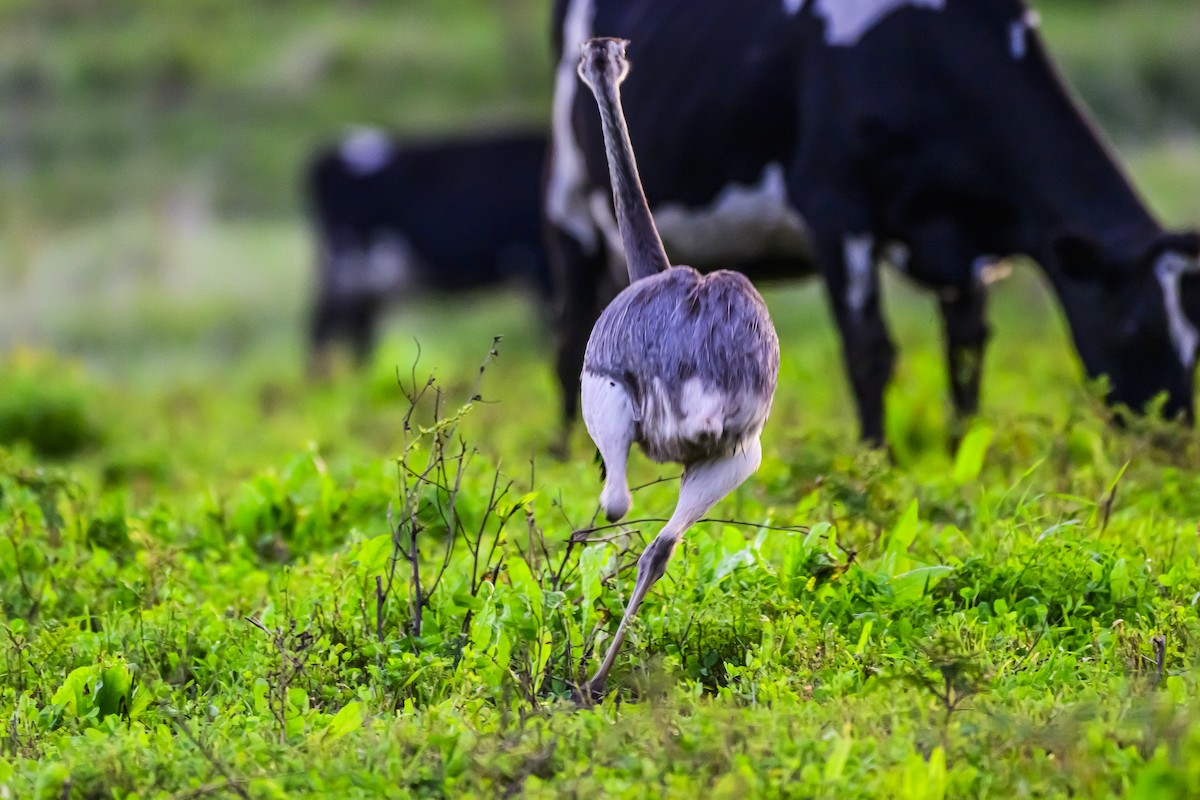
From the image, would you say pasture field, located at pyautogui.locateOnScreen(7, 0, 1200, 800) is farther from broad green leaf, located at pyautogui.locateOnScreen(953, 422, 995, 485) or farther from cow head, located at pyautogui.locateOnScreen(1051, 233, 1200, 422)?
cow head, located at pyautogui.locateOnScreen(1051, 233, 1200, 422)

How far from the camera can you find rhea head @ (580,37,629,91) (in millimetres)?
3320

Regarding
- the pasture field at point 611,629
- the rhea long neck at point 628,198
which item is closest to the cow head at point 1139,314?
the pasture field at point 611,629

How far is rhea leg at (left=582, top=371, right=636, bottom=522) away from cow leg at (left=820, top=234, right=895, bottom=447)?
109 inches

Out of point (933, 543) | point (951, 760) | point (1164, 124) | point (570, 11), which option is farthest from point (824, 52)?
point (1164, 124)

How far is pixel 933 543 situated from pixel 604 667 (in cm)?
125

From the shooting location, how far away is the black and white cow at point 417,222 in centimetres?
1451

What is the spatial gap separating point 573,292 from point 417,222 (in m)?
8.06

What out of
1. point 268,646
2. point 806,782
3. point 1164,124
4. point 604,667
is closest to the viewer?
point 806,782

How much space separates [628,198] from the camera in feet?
10.9

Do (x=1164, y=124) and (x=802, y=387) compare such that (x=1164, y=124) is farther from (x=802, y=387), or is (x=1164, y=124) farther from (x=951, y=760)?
(x=951, y=760)

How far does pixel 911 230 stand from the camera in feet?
18.8

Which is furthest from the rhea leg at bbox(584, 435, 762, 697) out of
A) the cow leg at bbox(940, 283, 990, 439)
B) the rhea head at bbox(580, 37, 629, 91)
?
the cow leg at bbox(940, 283, 990, 439)

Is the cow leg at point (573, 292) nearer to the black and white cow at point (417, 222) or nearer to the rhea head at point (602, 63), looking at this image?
the rhea head at point (602, 63)

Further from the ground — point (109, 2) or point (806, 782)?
point (109, 2)
